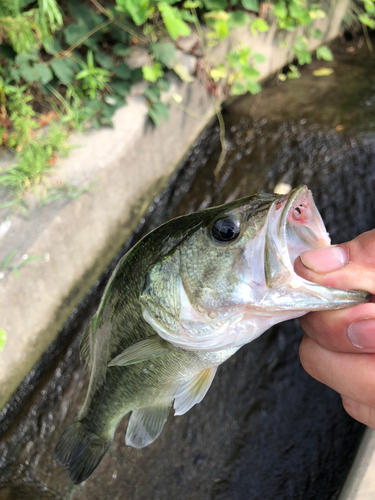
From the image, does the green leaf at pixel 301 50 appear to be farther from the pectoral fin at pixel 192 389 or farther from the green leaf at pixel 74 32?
the pectoral fin at pixel 192 389

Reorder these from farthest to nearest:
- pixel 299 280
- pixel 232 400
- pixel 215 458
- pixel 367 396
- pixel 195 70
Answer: pixel 195 70
pixel 232 400
pixel 215 458
pixel 367 396
pixel 299 280

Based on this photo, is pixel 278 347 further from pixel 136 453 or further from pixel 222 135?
pixel 222 135

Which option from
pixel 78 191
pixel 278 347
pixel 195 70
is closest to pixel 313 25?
pixel 195 70

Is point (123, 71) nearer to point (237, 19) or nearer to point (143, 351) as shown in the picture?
point (237, 19)

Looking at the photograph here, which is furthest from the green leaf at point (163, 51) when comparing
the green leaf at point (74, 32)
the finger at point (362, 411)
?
the finger at point (362, 411)

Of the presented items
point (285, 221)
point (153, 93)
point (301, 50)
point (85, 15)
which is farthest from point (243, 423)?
point (301, 50)
